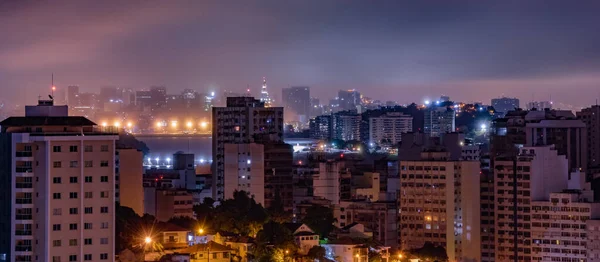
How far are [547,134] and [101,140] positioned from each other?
24.6 meters

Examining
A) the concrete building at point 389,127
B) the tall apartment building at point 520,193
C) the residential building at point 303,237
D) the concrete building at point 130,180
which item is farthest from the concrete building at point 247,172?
the concrete building at point 389,127

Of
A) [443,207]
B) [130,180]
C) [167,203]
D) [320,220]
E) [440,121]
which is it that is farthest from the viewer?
[440,121]

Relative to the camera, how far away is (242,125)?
1588 inches

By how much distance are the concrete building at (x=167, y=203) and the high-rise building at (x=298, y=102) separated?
56.1 meters

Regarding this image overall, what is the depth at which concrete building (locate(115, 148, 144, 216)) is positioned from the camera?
92.7ft

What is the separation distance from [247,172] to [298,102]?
54.7 meters

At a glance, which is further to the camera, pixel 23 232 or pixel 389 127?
pixel 389 127

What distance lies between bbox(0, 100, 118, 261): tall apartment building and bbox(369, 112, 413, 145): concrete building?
53144 millimetres

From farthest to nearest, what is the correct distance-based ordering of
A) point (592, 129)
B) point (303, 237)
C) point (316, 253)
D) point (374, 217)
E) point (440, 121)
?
1. point (440, 121)
2. point (592, 129)
3. point (374, 217)
4. point (303, 237)
5. point (316, 253)

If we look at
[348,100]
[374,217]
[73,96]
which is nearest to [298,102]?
[348,100]

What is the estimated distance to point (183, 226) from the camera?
2486 centimetres

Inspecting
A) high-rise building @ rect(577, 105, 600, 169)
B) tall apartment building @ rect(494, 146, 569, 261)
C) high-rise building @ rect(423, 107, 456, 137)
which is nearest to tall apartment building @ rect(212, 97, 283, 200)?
tall apartment building @ rect(494, 146, 569, 261)

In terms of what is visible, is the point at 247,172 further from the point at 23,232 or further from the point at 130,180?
the point at 23,232

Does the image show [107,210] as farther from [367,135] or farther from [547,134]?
[367,135]
